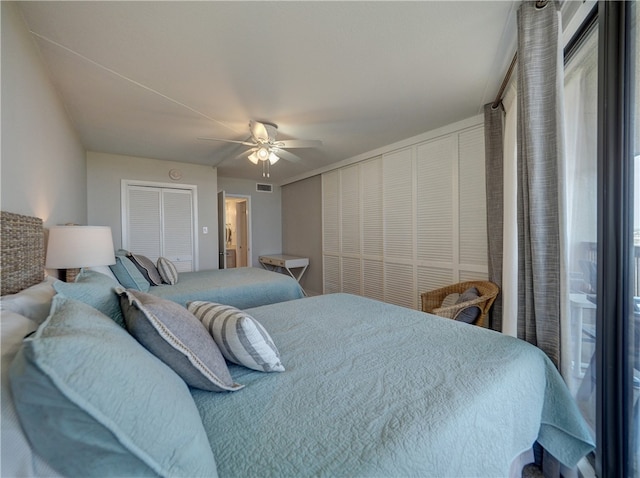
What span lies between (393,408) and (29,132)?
91.5 inches

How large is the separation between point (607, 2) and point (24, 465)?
224 cm

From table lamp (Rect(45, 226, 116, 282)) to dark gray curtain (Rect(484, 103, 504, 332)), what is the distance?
3.16 metres

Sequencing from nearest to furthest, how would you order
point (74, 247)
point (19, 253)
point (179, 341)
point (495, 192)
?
point (179, 341), point (19, 253), point (74, 247), point (495, 192)

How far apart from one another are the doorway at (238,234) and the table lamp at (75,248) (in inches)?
118

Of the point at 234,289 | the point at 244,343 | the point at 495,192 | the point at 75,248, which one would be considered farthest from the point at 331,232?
the point at 244,343

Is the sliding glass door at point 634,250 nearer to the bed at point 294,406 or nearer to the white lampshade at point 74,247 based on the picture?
the bed at point 294,406

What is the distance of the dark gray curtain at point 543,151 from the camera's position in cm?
131

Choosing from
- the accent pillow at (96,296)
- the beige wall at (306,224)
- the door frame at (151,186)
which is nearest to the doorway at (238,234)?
the door frame at (151,186)

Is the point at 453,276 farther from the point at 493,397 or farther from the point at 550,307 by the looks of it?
the point at 493,397

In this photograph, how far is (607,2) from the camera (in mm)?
1085

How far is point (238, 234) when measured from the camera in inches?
248

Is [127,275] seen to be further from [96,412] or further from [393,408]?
[393,408]

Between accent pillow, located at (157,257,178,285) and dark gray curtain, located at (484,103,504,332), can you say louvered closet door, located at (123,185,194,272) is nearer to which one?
accent pillow, located at (157,257,178,285)

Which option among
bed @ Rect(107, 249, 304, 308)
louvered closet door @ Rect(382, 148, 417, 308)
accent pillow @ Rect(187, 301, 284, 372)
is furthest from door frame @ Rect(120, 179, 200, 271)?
accent pillow @ Rect(187, 301, 284, 372)
